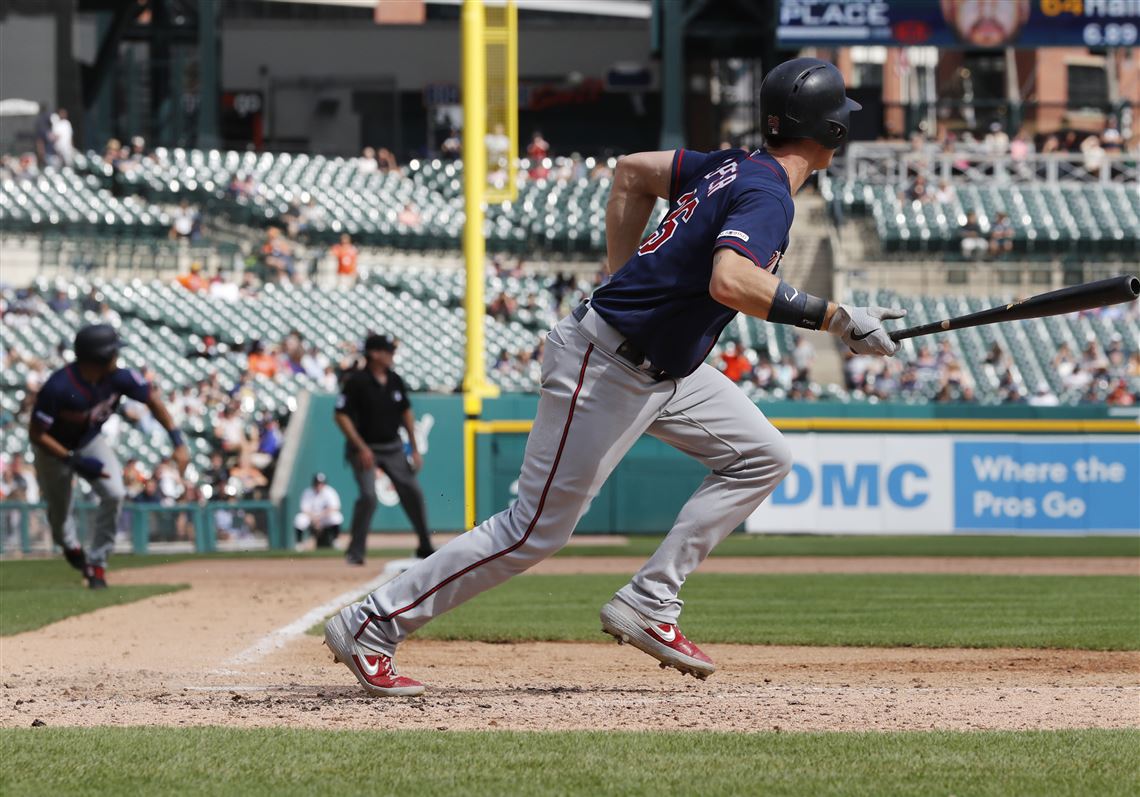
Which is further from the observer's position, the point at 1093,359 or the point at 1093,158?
the point at 1093,158

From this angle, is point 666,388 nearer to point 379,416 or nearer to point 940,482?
point 379,416

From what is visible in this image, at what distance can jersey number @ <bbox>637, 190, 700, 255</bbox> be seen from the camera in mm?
4707

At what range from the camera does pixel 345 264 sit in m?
24.4

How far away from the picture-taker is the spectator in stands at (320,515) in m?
16.3

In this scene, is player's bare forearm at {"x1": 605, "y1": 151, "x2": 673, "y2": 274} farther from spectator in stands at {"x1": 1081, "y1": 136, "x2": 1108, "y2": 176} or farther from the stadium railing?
spectator in stands at {"x1": 1081, "y1": 136, "x2": 1108, "y2": 176}

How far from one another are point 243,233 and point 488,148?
42.8ft

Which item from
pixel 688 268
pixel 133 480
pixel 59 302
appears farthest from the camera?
pixel 59 302

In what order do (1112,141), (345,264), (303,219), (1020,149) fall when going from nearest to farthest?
(345,264)
(303,219)
(1020,149)
(1112,141)

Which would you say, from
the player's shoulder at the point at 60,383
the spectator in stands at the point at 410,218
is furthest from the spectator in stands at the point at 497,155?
the spectator in stands at the point at 410,218

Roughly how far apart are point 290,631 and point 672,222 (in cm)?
383

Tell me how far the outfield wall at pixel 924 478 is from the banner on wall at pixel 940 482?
0.01 metres

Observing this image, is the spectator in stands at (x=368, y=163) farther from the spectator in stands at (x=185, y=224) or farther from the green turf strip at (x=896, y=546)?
the green turf strip at (x=896, y=546)

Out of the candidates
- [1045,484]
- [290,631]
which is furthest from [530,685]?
[1045,484]

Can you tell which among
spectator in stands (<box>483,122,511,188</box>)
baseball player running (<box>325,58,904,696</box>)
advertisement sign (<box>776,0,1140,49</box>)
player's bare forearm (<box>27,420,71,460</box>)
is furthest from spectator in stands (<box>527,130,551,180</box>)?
baseball player running (<box>325,58,904,696</box>)
